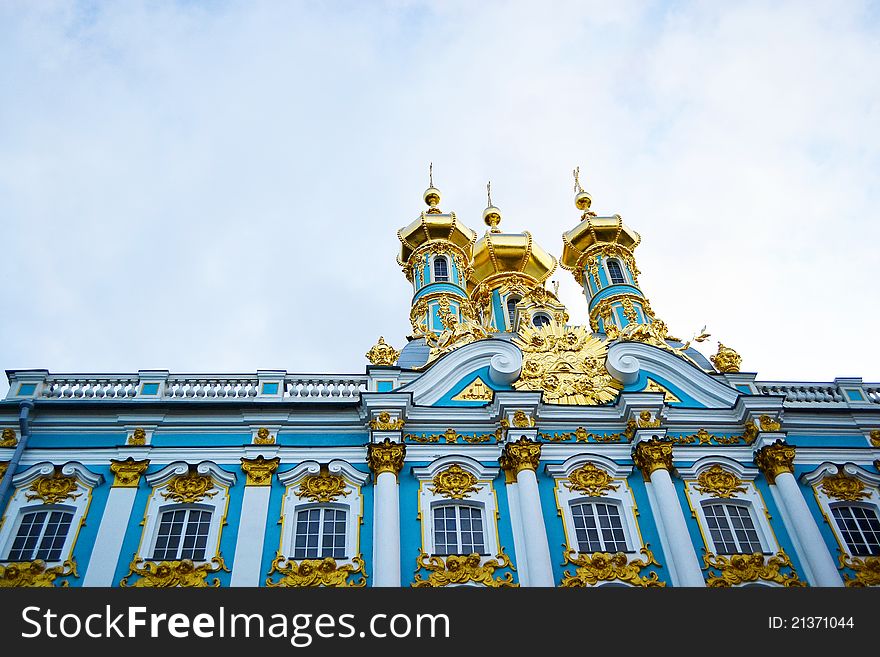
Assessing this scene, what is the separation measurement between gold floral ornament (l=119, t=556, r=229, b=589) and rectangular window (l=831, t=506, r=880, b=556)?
11.3 meters

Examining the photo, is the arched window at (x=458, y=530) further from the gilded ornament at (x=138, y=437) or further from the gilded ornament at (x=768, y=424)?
the gilded ornament at (x=768, y=424)

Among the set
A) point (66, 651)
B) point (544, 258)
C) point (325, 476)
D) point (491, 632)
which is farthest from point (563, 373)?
point (544, 258)

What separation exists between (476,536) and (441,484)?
1246 mm

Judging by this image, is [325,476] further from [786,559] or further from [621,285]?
[621,285]

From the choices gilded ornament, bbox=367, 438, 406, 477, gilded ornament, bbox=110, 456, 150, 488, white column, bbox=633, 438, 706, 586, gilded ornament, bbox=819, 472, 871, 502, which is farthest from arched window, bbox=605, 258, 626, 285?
gilded ornament, bbox=110, 456, 150, 488

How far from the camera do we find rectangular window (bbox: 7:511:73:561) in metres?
14.8

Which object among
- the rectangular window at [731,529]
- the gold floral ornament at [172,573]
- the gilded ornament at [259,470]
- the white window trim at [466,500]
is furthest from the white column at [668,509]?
the gold floral ornament at [172,573]

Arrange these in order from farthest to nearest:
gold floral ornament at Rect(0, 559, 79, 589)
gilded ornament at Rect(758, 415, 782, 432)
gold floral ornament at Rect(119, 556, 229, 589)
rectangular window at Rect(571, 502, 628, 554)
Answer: gilded ornament at Rect(758, 415, 782, 432) < rectangular window at Rect(571, 502, 628, 554) < gold floral ornament at Rect(119, 556, 229, 589) < gold floral ornament at Rect(0, 559, 79, 589)

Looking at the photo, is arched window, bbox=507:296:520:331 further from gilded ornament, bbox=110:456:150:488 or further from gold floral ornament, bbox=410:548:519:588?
gilded ornament, bbox=110:456:150:488

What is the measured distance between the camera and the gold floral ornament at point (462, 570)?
14602mm

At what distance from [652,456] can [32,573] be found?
11.3 metres

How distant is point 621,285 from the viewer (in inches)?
1125

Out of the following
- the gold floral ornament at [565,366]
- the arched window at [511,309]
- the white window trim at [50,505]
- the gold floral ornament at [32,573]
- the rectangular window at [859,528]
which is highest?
the arched window at [511,309]

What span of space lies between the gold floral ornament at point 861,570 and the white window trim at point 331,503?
862 cm
